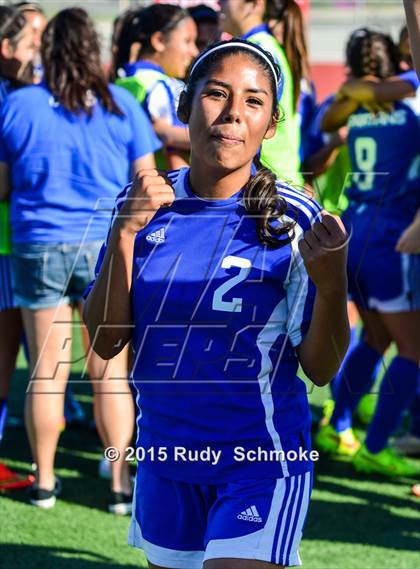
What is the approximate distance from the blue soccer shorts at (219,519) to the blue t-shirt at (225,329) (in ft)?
0.13

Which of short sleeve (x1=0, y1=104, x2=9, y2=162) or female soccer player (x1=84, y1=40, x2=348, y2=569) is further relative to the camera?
short sleeve (x1=0, y1=104, x2=9, y2=162)

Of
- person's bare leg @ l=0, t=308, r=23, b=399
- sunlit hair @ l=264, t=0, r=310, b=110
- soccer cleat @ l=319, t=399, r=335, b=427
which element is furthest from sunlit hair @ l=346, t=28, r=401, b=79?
person's bare leg @ l=0, t=308, r=23, b=399

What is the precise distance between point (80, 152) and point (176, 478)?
7.37 ft

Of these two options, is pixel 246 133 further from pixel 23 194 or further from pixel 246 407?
pixel 23 194

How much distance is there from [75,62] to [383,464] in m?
2.49

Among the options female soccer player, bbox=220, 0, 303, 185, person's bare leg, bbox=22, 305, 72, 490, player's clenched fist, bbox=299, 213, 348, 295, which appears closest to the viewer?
player's clenched fist, bbox=299, 213, 348, 295

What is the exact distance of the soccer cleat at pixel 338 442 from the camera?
5.39m

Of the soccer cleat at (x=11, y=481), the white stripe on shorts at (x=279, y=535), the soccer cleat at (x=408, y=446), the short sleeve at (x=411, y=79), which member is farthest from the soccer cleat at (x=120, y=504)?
the short sleeve at (x=411, y=79)

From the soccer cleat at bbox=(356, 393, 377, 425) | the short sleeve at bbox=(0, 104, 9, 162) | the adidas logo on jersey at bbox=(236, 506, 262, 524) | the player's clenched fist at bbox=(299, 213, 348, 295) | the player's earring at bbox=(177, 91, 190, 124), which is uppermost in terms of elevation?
the player's earring at bbox=(177, 91, 190, 124)

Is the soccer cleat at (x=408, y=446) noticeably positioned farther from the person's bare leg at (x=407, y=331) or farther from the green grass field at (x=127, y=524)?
the person's bare leg at (x=407, y=331)

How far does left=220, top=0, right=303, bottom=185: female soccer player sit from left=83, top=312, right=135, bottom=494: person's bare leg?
3.86 feet

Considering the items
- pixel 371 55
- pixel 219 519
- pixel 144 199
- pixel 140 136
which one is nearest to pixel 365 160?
pixel 371 55

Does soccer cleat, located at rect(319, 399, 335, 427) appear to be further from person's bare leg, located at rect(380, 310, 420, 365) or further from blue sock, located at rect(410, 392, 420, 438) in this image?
person's bare leg, located at rect(380, 310, 420, 365)

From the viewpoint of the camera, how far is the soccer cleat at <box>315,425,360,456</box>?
5.39 metres
